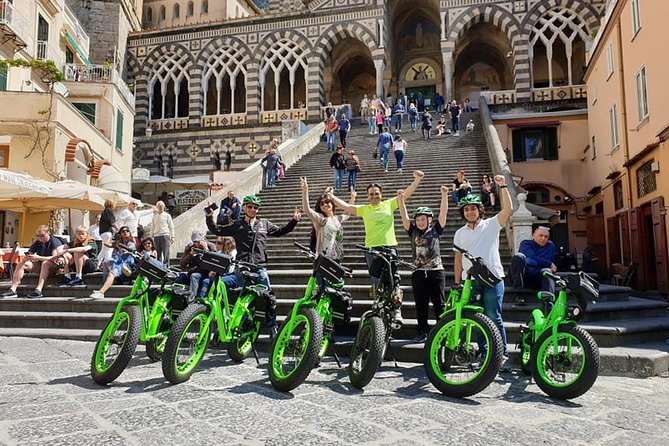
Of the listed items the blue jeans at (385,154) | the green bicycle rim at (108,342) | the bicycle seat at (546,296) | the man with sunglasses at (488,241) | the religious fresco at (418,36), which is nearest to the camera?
the green bicycle rim at (108,342)

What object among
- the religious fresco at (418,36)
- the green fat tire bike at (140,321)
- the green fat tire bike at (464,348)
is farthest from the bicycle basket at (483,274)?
the religious fresco at (418,36)

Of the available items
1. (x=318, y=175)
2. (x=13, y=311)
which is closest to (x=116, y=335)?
(x=13, y=311)

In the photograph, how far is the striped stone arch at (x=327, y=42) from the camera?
26984 mm

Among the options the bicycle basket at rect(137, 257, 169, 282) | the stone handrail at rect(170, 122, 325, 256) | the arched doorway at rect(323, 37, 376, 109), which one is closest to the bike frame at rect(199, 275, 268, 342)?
the bicycle basket at rect(137, 257, 169, 282)

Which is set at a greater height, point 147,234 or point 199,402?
point 147,234

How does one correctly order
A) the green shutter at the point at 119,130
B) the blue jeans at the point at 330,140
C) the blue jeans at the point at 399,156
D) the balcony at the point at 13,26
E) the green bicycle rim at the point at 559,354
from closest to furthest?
1. the green bicycle rim at the point at 559,354
2. the blue jeans at the point at 399,156
3. the balcony at the point at 13,26
4. the blue jeans at the point at 330,140
5. the green shutter at the point at 119,130

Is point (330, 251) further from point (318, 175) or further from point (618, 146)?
point (618, 146)

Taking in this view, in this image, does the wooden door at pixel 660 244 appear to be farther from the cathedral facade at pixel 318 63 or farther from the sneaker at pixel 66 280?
the cathedral facade at pixel 318 63

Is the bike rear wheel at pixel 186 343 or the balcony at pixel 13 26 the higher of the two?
the balcony at pixel 13 26

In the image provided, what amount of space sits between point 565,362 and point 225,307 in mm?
3321

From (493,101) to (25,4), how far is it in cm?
2103

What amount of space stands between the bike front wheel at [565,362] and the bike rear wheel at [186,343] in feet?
10.3

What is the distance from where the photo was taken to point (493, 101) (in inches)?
973

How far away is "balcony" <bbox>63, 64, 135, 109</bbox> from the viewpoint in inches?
842
